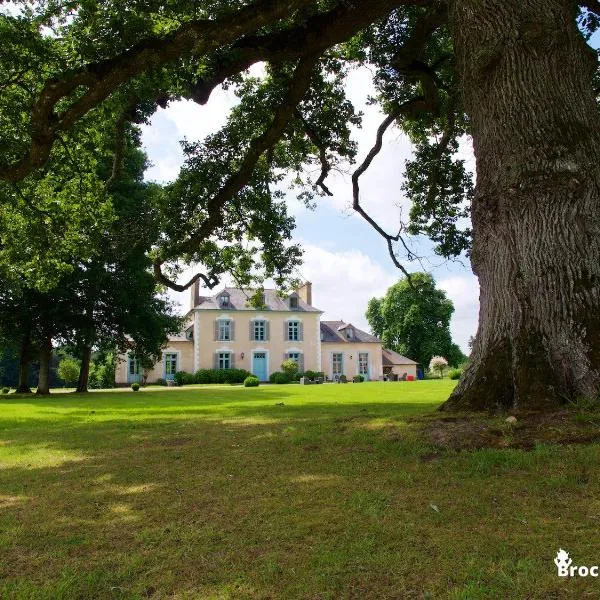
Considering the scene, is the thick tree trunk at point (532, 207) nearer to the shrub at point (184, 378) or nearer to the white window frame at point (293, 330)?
the shrub at point (184, 378)

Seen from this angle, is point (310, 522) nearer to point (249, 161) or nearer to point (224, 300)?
point (249, 161)

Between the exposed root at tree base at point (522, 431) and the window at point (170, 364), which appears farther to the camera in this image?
the window at point (170, 364)

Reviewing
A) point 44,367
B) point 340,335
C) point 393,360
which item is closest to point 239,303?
point 340,335

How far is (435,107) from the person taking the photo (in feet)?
35.4

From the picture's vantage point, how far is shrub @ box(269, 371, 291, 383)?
41906 millimetres

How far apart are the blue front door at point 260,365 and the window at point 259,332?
131cm

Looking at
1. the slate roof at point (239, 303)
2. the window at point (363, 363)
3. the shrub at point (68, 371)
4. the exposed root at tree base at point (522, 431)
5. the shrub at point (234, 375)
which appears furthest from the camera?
the window at point (363, 363)

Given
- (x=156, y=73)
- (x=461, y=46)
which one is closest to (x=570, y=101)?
(x=461, y=46)

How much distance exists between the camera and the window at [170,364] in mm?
44528

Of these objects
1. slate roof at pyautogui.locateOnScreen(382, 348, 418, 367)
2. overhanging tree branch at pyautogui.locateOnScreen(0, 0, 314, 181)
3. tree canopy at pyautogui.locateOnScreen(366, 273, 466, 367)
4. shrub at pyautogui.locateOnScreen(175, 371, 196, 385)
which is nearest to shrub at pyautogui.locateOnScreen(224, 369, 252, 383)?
shrub at pyautogui.locateOnScreen(175, 371, 196, 385)

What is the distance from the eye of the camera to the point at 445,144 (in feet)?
39.9

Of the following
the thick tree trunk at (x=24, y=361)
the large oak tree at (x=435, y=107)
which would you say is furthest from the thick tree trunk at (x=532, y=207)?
the thick tree trunk at (x=24, y=361)

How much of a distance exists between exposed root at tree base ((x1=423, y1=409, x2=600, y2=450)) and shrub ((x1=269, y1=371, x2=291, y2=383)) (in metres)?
37.5

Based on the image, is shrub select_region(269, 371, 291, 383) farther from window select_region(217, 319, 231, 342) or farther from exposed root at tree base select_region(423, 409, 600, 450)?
exposed root at tree base select_region(423, 409, 600, 450)
